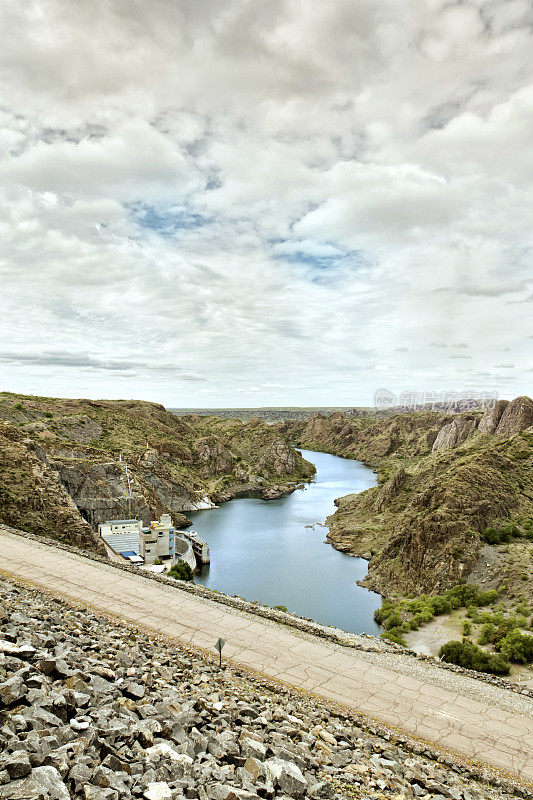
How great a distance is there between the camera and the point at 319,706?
1294 cm

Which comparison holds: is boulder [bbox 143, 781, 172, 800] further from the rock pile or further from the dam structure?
the dam structure

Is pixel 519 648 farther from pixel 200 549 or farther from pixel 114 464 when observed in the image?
pixel 114 464

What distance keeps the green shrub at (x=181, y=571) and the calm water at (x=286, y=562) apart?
4.06 meters

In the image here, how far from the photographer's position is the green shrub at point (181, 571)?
4562cm

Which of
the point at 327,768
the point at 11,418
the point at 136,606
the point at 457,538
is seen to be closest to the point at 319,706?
the point at 327,768

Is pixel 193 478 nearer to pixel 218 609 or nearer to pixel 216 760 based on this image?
pixel 218 609

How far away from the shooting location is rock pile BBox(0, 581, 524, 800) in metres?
6.12

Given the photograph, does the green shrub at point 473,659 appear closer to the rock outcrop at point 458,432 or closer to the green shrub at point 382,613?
the green shrub at point 382,613

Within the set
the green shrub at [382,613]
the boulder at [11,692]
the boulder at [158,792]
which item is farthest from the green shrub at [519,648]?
the boulder at [11,692]

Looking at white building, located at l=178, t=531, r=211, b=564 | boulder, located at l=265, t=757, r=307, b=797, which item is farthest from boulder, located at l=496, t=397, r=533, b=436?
boulder, located at l=265, t=757, r=307, b=797

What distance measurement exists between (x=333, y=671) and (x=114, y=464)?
55377mm

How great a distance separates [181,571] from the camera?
47.2 meters

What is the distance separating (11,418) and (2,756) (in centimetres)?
8770

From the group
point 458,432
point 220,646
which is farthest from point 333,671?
point 458,432
